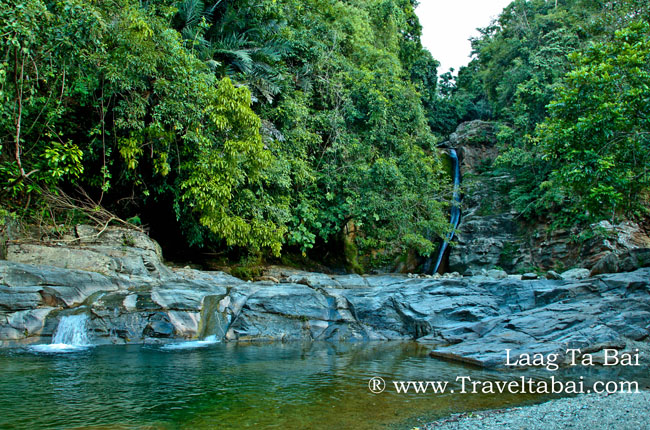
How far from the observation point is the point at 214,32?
1318 centimetres

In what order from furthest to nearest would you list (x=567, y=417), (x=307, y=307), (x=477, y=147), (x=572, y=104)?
(x=477, y=147), (x=572, y=104), (x=307, y=307), (x=567, y=417)

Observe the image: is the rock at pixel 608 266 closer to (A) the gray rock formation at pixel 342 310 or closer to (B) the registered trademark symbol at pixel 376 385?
(A) the gray rock formation at pixel 342 310

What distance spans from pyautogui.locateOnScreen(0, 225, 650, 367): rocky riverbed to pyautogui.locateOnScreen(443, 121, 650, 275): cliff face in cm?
614

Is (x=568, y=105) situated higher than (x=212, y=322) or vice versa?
(x=568, y=105)

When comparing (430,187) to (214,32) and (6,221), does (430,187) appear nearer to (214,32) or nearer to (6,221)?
(214,32)

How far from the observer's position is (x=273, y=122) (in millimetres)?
13703

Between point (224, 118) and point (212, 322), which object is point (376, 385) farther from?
point (224, 118)

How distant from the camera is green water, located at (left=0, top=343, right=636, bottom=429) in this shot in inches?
161

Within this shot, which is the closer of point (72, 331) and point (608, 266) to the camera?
point (72, 331)

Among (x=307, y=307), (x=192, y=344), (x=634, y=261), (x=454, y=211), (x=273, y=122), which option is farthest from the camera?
(x=454, y=211)

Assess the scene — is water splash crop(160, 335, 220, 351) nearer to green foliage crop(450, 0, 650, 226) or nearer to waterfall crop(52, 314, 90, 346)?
waterfall crop(52, 314, 90, 346)

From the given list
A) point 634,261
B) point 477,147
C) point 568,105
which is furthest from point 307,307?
point 477,147

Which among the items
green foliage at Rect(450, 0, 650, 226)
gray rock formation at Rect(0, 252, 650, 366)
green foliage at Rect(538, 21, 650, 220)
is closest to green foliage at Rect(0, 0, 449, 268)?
gray rock formation at Rect(0, 252, 650, 366)

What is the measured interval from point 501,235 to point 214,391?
1692cm
